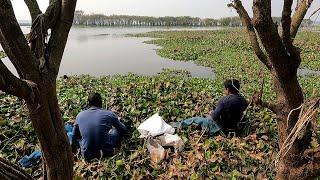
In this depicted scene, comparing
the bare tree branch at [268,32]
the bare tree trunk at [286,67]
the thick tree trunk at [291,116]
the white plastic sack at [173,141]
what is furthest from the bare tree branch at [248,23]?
the white plastic sack at [173,141]

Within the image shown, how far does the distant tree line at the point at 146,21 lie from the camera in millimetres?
125863

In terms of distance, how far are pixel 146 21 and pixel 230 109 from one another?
135 m

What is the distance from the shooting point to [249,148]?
6082mm

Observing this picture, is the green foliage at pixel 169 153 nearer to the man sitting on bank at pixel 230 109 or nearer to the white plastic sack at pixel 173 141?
the white plastic sack at pixel 173 141

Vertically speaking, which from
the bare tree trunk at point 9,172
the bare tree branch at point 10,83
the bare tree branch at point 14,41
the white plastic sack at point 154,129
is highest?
the bare tree branch at point 14,41

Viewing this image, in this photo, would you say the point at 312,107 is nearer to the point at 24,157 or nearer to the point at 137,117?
the point at 24,157

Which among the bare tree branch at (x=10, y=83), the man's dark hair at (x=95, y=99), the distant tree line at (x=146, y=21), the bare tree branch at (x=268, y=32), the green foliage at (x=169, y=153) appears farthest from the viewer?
the distant tree line at (x=146, y=21)

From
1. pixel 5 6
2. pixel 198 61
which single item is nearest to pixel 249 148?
pixel 5 6

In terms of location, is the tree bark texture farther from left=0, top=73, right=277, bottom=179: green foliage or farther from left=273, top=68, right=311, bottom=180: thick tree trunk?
left=0, top=73, right=277, bottom=179: green foliage

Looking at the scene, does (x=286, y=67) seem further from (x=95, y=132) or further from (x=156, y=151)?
(x=95, y=132)

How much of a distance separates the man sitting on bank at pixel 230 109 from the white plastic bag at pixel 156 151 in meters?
1.29

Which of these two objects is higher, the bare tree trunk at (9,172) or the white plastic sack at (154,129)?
the bare tree trunk at (9,172)

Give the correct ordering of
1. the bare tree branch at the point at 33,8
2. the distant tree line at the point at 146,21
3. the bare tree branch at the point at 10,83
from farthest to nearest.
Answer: the distant tree line at the point at 146,21
the bare tree branch at the point at 33,8
the bare tree branch at the point at 10,83

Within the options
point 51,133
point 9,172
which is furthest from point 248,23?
point 9,172
